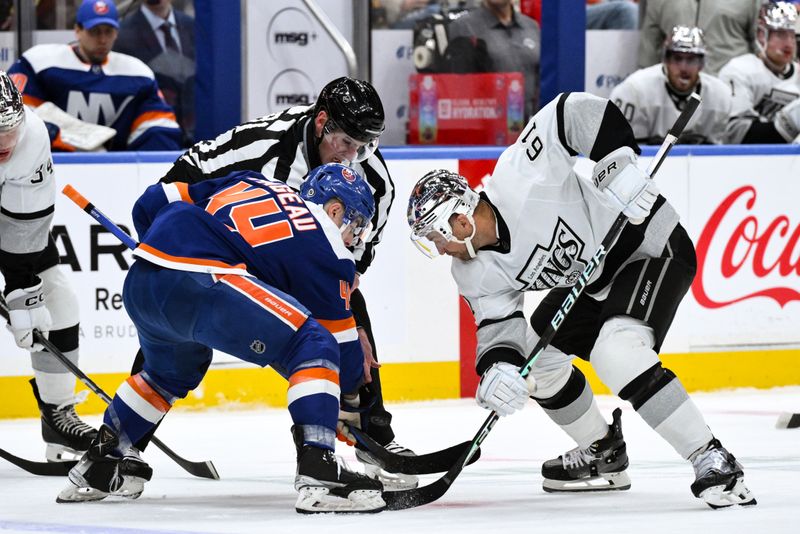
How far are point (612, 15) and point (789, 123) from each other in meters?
0.95

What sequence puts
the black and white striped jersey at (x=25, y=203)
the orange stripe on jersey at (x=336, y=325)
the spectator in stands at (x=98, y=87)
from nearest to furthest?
the orange stripe on jersey at (x=336, y=325), the black and white striped jersey at (x=25, y=203), the spectator in stands at (x=98, y=87)

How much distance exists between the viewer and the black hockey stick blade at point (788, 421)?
5.44 m

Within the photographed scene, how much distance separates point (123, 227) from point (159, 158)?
0.30 meters

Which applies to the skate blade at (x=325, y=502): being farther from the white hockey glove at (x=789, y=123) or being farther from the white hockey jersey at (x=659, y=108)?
the white hockey glove at (x=789, y=123)

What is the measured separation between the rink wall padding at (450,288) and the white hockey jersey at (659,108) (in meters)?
0.48

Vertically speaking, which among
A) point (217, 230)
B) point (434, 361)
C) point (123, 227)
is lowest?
point (434, 361)

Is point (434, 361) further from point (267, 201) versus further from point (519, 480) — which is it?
point (267, 201)

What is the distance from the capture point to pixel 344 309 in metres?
3.77

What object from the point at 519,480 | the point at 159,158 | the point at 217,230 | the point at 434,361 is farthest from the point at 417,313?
the point at 217,230

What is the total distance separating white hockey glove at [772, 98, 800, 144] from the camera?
6.79 m

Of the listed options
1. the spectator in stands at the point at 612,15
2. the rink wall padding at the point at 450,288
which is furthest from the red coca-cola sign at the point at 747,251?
the spectator in stands at the point at 612,15

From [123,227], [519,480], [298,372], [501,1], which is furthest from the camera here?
[501,1]

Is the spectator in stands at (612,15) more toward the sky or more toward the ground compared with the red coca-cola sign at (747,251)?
more toward the sky

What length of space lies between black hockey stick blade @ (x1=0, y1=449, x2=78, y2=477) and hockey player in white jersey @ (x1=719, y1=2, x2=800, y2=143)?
3522 mm
